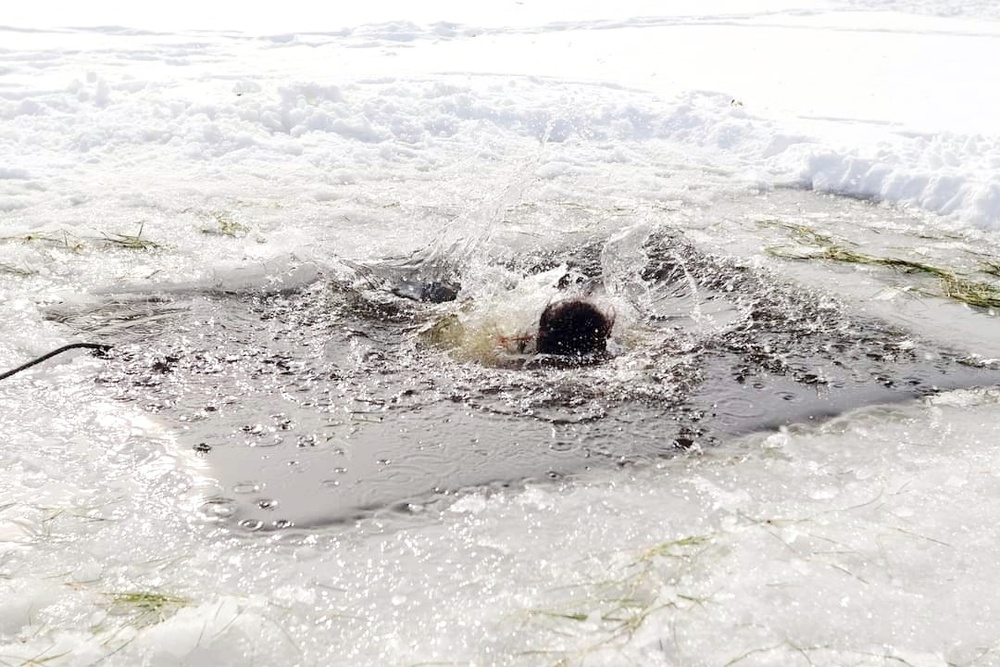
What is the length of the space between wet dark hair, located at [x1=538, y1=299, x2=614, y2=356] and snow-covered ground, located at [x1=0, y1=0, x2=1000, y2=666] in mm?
1021

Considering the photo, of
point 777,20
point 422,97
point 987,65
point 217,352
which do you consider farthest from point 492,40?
point 217,352

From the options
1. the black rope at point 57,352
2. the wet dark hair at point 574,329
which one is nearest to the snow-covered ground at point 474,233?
the black rope at point 57,352

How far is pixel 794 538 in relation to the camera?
239 centimetres

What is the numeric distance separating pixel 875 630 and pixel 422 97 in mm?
7178

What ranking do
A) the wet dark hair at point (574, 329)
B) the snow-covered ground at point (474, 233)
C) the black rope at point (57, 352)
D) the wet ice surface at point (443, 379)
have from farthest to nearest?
1. the wet dark hair at point (574, 329)
2. the black rope at point (57, 352)
3. the wet ice surface at point (443, 379)
4. the snow-covered ground at point (474, 233)

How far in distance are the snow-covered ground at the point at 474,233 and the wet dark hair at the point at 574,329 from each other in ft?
3.35

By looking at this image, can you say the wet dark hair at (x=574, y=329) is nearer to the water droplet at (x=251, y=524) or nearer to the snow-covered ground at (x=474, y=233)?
the snow-covered ground at (x=474, y=233)

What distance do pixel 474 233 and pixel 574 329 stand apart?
4.41ft

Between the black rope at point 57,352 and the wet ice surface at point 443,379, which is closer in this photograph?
the wet ice surface at point 443,379

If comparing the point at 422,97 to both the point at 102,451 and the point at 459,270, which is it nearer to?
the point at 459,270

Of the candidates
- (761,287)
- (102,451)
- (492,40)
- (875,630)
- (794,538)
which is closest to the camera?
(875,630)

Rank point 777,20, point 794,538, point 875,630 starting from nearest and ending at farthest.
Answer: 1. point 875,630
2. point 794,538
3. point 777,20

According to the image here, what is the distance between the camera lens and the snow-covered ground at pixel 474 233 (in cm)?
205

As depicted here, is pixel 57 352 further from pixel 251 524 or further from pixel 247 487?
pixel 251 524
